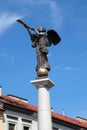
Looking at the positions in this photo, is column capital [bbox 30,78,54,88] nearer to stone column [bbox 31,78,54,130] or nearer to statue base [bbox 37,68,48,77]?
stone column [bbox 31,78,54,130]

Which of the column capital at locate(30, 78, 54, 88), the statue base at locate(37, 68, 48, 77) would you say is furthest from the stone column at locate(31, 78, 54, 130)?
the statue base at locate(37, 68, 48, 77)

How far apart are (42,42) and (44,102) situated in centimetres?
278

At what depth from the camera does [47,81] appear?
1582 cm

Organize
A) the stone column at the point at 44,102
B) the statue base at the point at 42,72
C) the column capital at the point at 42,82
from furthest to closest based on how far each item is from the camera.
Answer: the statue base at the point at 42,72 < the column capital at the point at 42,82 < the stone column at the point at 44,102

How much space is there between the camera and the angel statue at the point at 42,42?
16438 mm

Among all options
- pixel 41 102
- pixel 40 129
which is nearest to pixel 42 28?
pixel 41 102

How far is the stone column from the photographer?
15.3m

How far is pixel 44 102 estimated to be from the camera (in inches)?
615

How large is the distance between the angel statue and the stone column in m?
0.46

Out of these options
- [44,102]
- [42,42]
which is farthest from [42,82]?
[42,42]

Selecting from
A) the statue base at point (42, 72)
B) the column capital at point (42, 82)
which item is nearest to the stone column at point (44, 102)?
the column capital at point (42, 82)

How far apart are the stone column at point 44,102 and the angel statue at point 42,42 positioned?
0.46 m

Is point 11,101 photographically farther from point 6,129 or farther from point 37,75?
point 37,75

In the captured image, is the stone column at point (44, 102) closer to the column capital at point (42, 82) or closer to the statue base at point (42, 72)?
the column capital at point (42, 82)
